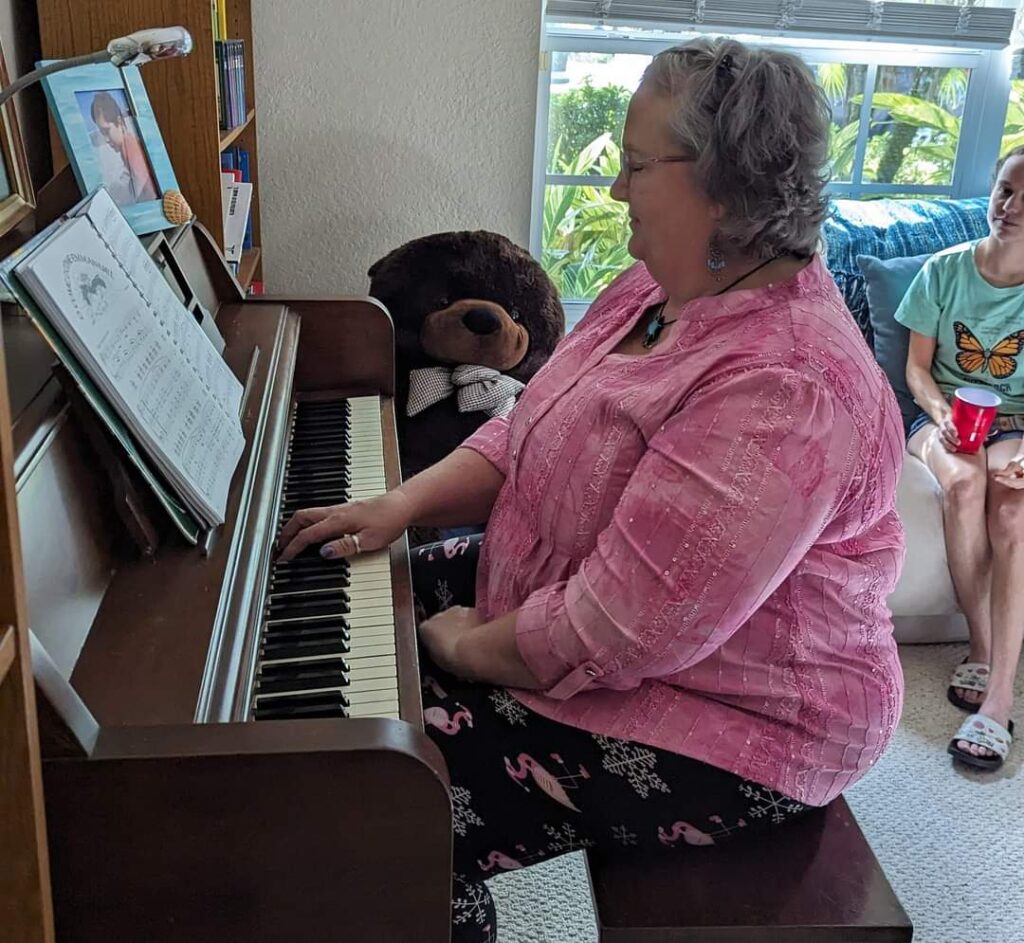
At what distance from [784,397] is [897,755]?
1.34 metres

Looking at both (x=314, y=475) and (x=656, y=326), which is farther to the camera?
(x=314, y=475)

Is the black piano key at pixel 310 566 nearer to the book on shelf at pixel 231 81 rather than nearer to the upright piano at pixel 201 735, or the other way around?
the upright piano at pixel 201 735

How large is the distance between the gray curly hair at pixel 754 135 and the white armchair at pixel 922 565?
135 centimetres

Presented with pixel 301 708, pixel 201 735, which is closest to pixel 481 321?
pixel 301 708

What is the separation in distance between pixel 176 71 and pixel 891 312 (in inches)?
68.1

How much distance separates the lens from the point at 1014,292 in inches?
101

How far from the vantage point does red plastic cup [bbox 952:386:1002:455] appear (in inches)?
93.4

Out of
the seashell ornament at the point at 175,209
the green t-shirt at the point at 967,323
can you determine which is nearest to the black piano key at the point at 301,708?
the seashell ornament at the point at 175,209

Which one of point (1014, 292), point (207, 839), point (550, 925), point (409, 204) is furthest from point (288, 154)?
point (207, 839)

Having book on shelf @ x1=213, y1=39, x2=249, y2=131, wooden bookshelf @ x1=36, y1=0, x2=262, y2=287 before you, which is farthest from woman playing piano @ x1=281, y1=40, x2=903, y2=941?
book on shelf @ x1=213, y1=39, x2=249, y2=131

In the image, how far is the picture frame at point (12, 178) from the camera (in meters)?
1.40

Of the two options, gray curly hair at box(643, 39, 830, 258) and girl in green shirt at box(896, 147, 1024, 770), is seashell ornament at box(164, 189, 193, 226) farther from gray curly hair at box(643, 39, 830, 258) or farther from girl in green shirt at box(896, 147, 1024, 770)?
girl in green shirt at box(896, 147, 1024, 770)

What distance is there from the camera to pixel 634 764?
3.96 feet

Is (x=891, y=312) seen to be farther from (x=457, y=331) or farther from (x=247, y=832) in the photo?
(x=247, y=832)
